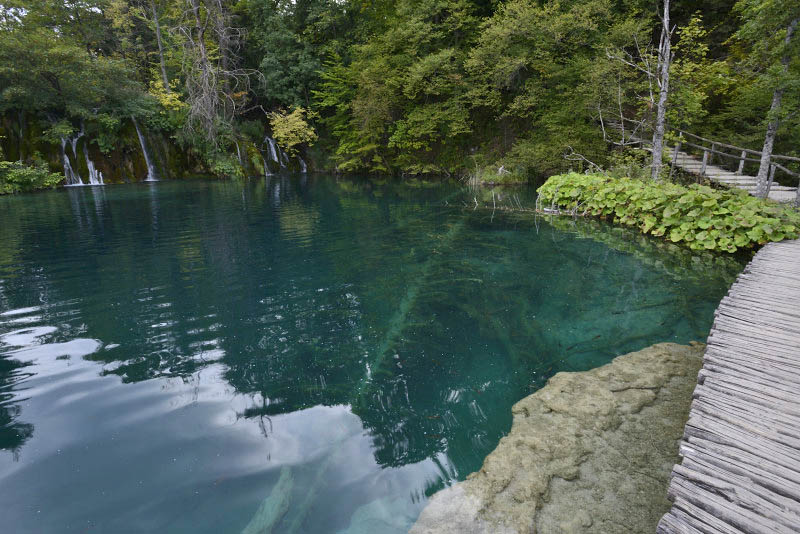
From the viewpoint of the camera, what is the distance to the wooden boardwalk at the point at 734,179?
11.0 metres

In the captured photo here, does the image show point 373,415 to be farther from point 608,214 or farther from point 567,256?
point 608,214

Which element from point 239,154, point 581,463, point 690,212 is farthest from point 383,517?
point 239,154

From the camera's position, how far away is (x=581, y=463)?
9.30 ft

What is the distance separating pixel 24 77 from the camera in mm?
18078

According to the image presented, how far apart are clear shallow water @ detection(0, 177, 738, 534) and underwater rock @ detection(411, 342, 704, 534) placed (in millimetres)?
255

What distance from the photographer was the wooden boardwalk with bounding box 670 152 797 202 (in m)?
11.0

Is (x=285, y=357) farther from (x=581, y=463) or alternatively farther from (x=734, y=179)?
(x=734, y=179)

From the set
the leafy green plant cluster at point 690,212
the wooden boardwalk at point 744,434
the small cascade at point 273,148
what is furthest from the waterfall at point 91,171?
the wooden boardwalk at point 744,434

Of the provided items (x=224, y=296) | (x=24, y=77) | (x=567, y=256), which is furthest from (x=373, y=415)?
(x=24, y=77)

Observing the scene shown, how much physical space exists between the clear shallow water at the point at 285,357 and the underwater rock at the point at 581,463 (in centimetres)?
26

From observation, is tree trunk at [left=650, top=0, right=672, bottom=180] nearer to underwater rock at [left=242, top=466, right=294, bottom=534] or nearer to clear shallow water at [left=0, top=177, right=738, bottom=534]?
clear shallow water at [left=0, top=177, right=738, bottom=534]

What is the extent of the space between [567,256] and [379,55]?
20.9 meters

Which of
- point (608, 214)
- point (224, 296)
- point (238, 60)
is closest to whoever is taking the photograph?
point (224, 296)

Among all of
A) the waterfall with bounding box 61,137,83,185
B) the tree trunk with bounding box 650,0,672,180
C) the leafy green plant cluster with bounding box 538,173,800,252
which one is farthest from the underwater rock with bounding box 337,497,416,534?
the waterfall with bounding box 61,137,83,185
